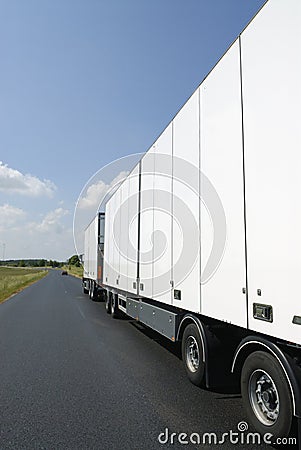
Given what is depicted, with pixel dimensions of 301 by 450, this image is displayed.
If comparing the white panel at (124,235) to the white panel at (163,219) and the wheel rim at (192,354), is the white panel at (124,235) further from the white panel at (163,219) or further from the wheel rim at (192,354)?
the wheel rim at (192,354)

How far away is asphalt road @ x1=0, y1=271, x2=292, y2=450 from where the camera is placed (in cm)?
457

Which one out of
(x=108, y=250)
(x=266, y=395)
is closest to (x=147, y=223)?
(x=266, y=395)

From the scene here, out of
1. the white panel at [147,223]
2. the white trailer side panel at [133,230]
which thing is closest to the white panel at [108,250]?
the white trailer side panel at [133,230]

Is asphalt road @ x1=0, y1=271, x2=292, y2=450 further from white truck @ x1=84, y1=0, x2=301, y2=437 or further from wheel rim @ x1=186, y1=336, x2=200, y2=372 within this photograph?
white truck @ x1=84, y1=0, x2=301, y2=437

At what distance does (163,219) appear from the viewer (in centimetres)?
848

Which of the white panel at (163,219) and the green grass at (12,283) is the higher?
the white panel at (163,219)

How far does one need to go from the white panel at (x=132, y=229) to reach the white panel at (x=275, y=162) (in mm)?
6559

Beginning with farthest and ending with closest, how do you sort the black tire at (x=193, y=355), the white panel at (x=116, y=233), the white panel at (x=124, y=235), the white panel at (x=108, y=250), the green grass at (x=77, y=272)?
the green grass at (x=77, y=272) → the white panel at (x=108, y=250) → the white panel at (x=116, y=233) → the white panel at (x=124, y=235) → the black tire at (x=193, y=355)

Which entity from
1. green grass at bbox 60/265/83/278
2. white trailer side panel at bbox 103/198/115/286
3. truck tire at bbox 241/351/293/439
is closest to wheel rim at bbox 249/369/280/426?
truck tire at bbox 241/351/293/439

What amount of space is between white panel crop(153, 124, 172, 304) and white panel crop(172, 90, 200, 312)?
0.35 metres

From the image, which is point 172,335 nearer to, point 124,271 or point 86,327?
point 124,271

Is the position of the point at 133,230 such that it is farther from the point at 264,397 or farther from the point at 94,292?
the point at 94,292

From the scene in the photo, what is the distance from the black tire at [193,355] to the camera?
600 centimetres

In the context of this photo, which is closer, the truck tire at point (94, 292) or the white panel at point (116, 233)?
the white panel at point (116, 233)
